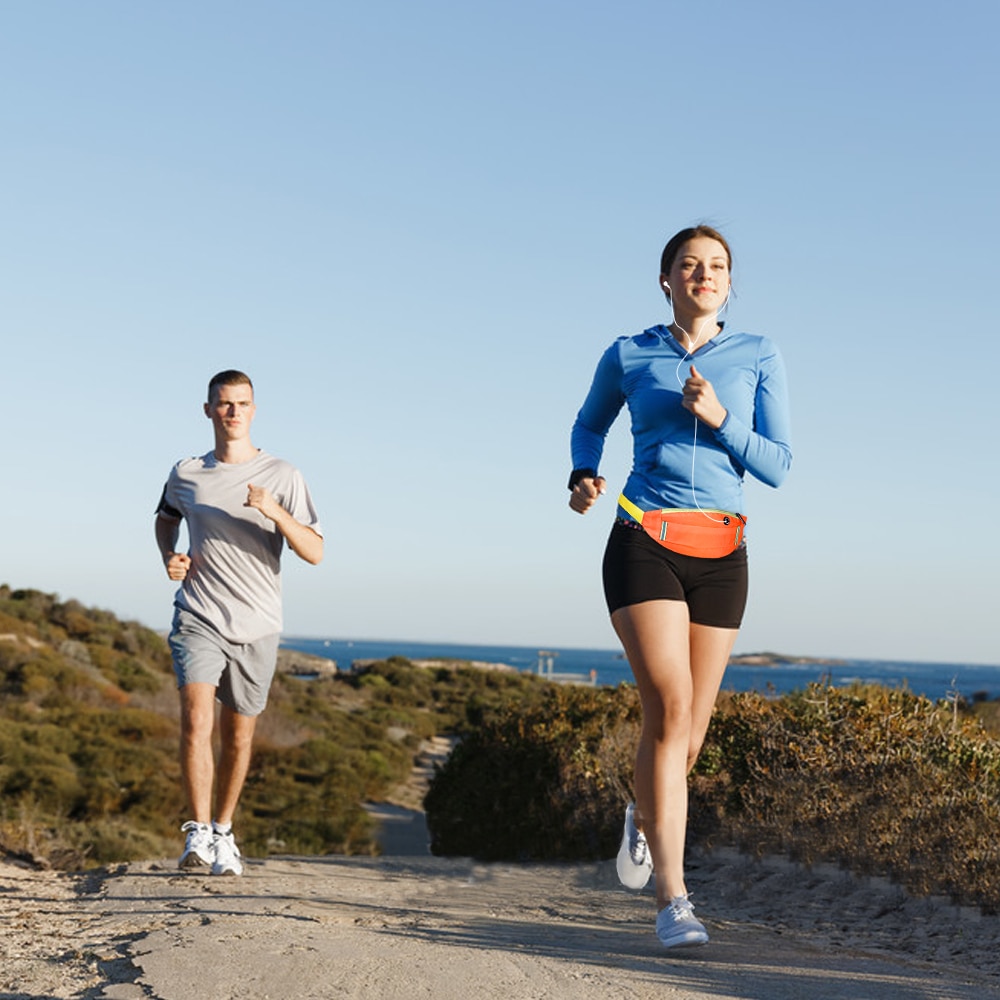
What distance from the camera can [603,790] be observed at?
8500 millimetres

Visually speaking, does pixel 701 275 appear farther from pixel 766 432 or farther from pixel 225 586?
pixel 225 586

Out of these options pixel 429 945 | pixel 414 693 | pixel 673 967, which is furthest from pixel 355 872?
pixel 414 693

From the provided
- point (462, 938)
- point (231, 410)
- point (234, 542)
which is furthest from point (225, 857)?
point (231, 410)

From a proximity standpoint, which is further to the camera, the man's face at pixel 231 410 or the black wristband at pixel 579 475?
the man's face at pixel 231 410

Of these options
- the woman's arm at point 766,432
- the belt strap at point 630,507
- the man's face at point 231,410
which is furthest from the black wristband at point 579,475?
the man's face at point 231,410

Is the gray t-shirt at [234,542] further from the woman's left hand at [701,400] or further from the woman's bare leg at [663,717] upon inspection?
the woman's left hand at [701,400]

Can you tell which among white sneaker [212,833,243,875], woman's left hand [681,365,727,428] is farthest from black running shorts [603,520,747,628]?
white sneaker [212,833,243,875]

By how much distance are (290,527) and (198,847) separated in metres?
1.64

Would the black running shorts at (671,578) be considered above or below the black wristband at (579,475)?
below

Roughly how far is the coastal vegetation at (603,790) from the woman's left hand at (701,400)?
9.23 feet

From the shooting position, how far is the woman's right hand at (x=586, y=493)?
4.39 metres

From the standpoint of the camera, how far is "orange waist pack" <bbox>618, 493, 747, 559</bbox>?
4.26 m

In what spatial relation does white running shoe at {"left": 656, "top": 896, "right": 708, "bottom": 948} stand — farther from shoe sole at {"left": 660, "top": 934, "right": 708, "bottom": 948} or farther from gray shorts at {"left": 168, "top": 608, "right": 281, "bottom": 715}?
gray shorts at {"left": 168, "top": 608, "right": 281, "bottom": 715}

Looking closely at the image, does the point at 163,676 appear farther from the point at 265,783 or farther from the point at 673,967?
the point at 673,967
